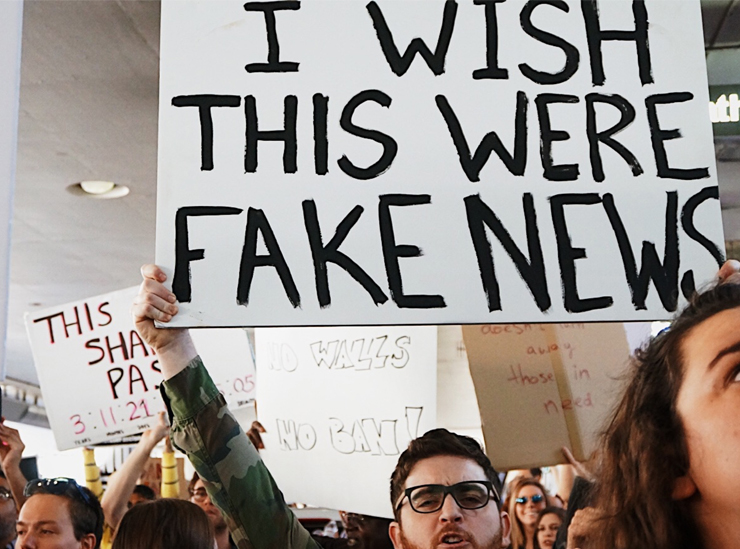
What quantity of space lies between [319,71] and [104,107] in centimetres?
333

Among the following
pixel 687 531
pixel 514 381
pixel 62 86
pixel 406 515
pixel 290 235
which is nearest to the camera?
pixel 687 531

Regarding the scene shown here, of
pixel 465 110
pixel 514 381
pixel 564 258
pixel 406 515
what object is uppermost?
pixel 465 110

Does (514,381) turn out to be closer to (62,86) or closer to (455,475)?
(455,475)

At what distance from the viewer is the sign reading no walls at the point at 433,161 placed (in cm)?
140

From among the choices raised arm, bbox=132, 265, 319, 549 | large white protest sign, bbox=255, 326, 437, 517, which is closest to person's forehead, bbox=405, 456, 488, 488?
raised arm, bbox=132, 265, 319, 549

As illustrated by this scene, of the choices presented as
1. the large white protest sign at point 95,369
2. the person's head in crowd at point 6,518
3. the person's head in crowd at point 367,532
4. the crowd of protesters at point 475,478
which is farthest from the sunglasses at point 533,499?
the person's head in crowd at point 6,518

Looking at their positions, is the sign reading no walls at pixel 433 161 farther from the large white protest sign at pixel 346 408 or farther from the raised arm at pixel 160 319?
the large white protest sign at pixel 346 408

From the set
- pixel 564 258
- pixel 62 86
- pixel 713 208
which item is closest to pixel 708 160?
pixel 713 208

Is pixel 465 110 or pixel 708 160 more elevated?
pixel 465 110

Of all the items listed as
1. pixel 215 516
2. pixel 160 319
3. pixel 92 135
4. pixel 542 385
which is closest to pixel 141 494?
pixel 215 516

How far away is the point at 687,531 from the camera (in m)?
Answer: 1.01

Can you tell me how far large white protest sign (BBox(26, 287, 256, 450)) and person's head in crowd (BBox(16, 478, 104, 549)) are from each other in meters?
0.89

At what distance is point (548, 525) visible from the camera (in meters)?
3.71

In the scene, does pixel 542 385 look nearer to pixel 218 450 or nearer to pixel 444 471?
pixel 444 471
